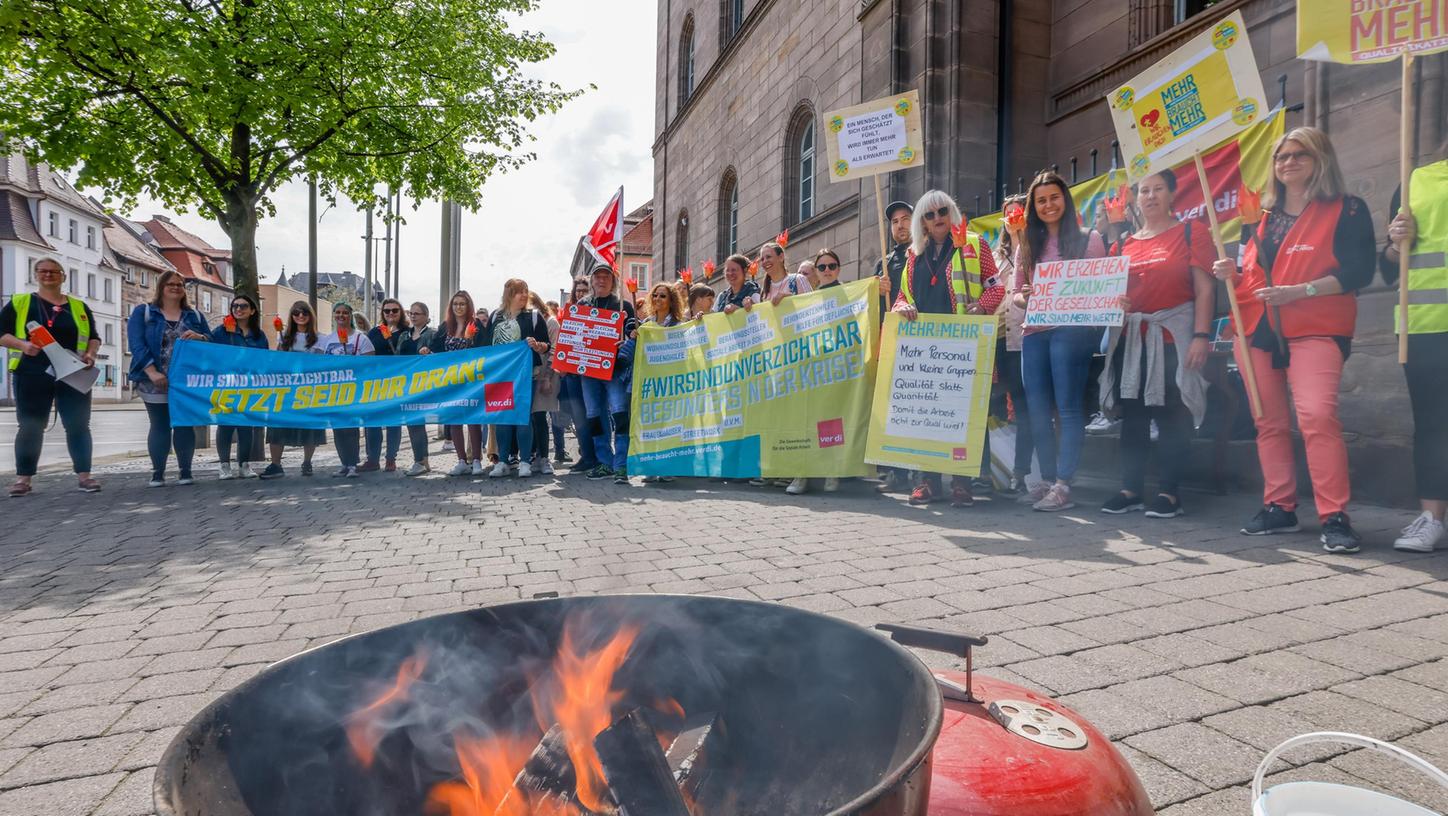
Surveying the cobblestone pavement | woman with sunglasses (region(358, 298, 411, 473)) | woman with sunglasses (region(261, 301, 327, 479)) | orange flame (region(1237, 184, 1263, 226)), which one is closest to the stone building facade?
orange flame (region(1237, 184, 1263, 226))

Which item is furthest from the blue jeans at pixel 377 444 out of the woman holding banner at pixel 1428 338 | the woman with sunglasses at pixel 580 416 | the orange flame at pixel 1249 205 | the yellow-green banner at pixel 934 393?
the woman holding banner at pixel 1428 338

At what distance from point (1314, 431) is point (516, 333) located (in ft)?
23.6

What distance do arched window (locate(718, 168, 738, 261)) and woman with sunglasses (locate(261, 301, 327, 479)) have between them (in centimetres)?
1197

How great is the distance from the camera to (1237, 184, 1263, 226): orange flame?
5.91 meters

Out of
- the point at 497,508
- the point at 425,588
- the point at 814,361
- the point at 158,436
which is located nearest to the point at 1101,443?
the point at 814,361

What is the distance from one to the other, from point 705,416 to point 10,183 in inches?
2486

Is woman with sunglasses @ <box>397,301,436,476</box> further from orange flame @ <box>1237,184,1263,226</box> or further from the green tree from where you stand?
orange flame @ <box>1237,184,1263,226</box>

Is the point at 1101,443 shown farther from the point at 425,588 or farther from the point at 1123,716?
the point at 425,588

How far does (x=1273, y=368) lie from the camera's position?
15.2 ft

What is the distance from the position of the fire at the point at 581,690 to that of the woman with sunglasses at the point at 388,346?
8252 millimetres

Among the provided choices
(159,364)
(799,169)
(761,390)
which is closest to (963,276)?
(761,390)

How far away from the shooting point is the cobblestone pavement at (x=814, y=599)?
82.0 inches

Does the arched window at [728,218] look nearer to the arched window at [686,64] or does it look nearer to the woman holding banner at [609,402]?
the arched window at [686,64]

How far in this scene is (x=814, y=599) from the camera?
338cm
